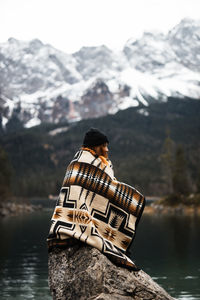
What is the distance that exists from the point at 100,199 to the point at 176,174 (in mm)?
82671

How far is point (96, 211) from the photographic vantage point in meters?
7.25

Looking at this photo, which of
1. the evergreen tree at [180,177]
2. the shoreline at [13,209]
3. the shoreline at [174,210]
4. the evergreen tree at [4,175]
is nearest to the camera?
the shoreline at [174,210]

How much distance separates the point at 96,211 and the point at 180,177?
82046 mm

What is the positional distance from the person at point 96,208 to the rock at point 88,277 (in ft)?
0.42

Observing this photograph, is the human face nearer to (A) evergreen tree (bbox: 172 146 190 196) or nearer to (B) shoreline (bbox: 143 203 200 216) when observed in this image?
(B) shoreline (bbox: 143 203 200 216)

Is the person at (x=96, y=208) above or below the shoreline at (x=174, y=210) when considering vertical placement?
above

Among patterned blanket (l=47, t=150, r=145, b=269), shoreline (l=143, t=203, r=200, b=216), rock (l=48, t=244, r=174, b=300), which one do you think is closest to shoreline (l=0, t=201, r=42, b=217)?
shoreline (l=143, t=203, r=200, b=216)

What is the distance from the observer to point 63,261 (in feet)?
23.7

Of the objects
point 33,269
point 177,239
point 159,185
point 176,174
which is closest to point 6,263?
point 33,269

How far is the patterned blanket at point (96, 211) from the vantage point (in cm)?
708

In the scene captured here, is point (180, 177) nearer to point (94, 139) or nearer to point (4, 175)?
point (4, 175)

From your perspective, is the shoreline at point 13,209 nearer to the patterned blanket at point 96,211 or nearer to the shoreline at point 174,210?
the shoreline at point 174,210

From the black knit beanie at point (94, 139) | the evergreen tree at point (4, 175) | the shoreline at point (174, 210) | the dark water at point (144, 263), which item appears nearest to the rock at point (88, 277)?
the black knit beanie at point (94, 139)

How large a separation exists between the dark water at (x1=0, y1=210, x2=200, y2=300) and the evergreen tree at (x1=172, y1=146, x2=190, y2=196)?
155 feet
